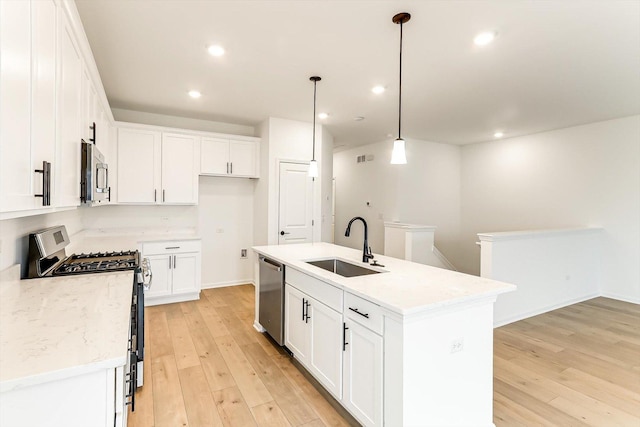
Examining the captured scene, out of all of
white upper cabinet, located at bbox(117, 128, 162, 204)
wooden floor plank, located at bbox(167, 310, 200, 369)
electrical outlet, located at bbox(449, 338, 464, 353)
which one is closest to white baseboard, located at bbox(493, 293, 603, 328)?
electrical outlet, located at bbox(449, 338, 464, 353)

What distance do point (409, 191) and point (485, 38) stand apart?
400 cm

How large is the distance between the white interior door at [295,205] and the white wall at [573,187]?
12.8 feet

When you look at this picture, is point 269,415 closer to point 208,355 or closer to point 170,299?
point 208,355

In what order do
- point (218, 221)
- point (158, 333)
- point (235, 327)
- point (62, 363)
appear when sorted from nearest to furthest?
point (62, 363)
point (158, 333)
point (235, 327)
point (218, 221)

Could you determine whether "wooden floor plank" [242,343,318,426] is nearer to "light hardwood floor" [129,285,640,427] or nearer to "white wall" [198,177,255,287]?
"light hardwood floor" [129,285,640,427]

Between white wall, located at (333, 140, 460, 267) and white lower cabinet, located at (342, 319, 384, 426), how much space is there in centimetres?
459

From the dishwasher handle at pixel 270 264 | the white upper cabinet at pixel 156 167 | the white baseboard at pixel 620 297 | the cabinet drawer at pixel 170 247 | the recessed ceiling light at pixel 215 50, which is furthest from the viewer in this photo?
the white baseboard at pixel 620 297

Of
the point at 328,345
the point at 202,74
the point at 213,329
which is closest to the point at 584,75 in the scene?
the point at 328,345

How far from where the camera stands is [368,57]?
2879 mm

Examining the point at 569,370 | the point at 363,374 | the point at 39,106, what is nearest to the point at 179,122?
the point at 39,106

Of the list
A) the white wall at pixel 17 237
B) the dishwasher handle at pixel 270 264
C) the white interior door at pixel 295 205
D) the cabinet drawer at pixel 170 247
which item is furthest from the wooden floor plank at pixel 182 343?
the white interior door at pixel 295 205

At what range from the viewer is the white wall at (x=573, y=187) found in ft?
15.5

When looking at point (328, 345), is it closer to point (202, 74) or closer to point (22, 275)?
point (22, 275)

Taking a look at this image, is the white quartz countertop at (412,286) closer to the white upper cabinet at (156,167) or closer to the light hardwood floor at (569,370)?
the light hardwood floor at (569,370)
